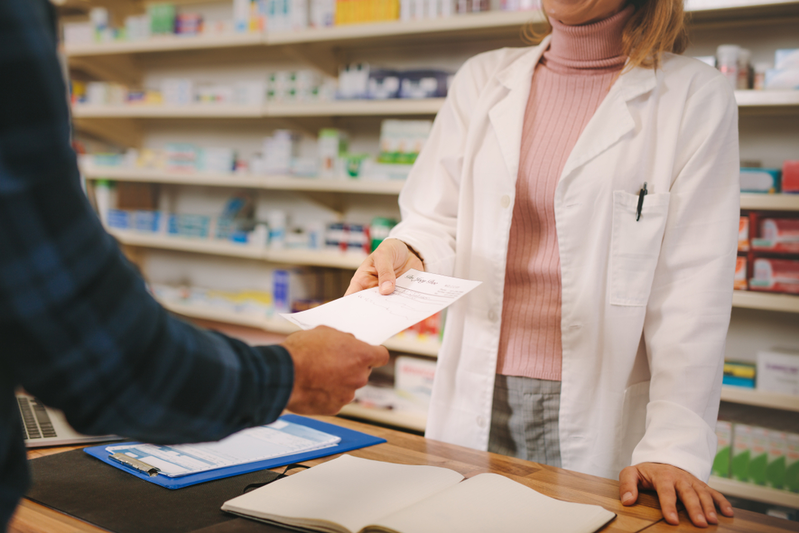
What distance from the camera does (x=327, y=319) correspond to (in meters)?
0.95

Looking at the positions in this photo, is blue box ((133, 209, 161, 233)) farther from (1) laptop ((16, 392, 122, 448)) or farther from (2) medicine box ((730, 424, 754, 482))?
(2) medicine box ((730, 424, 754, 482))

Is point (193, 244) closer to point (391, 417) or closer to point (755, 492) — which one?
point (391, 417)

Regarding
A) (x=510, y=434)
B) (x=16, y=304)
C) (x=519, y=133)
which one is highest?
(x=519, y=133)

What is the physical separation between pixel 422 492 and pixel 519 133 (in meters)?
0.79

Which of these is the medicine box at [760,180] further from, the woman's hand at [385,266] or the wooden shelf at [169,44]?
the wooden shelf at [169,44]

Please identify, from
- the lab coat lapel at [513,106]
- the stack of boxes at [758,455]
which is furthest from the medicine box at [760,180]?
the lab coat lapel at [513,106]

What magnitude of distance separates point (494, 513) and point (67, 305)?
0.56 m

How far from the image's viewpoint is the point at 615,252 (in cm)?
124

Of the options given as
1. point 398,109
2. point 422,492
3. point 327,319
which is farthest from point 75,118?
point 422,492

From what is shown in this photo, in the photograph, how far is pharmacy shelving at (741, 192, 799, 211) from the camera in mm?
1929

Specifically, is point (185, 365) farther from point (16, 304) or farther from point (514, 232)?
point (514, 232)

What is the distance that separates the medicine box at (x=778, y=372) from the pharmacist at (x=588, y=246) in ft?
3.41

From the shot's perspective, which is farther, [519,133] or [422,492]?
[519,133]

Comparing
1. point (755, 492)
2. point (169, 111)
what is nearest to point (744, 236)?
point (755, 492)
